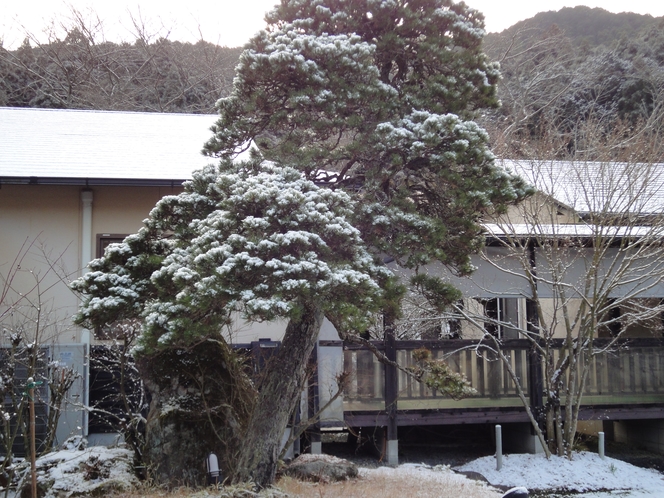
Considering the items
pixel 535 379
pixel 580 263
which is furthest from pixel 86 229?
pixel 580 263

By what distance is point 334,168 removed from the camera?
712cm

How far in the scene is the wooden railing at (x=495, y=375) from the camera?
9812mm

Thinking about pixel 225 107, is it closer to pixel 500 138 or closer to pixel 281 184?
pixel 281 184

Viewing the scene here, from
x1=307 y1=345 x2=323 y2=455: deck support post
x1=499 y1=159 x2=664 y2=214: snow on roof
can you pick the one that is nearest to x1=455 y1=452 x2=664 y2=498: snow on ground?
x1=307 y1=345 x2=323 y2=455: deck support post

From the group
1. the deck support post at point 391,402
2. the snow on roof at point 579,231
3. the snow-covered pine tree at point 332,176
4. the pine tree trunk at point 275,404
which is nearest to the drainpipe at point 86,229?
the snow-covered pine tree at point 332,176

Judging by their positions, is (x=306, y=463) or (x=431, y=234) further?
(x=306, y=463)

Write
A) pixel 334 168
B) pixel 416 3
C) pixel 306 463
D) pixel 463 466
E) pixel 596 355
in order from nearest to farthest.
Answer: pixel 416 3, pixel 334 168, pixel 306 463, pixel 463 466, pixel 596 355

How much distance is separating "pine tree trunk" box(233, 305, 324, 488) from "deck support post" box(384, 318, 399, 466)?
3.77 m

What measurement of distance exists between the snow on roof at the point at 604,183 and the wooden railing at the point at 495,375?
223 cm

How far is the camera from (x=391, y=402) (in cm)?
961

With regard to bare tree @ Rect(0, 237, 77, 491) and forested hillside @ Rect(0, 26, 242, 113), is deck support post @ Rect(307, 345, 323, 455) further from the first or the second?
forested hillside @ Rect(0, 26, 242, 113)

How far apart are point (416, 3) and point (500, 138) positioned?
5944mm

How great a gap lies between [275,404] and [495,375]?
5358 mm

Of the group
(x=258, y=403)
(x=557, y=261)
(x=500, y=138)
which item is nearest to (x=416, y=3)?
(x=258, y=403)
